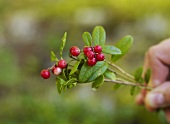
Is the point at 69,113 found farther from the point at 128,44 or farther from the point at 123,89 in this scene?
the point at 128,44

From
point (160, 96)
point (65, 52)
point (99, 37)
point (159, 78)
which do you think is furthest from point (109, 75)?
point (65, 52)

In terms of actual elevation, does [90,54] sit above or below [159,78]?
above

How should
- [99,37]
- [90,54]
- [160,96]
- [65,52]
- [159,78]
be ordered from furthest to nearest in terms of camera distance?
[65,52] → [159,78] → [160,96] → [99,37] → [90,54]

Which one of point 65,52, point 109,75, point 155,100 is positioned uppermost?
point 109,75

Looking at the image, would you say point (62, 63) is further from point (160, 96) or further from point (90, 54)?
point (160, 96)

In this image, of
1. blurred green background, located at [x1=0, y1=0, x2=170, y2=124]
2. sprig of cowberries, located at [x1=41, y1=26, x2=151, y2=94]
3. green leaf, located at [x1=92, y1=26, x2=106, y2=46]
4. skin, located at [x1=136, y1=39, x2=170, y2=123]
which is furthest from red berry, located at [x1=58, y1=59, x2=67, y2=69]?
blurred green background, located at [x1=0, y1=0, x2=170, y2=124]

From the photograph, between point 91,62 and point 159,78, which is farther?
point 159,78

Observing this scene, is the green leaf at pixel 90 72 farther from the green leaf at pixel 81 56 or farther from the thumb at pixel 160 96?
the thumb at pixel 160 96

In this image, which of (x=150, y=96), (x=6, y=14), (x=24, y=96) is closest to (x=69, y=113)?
(x=24, y=96)
